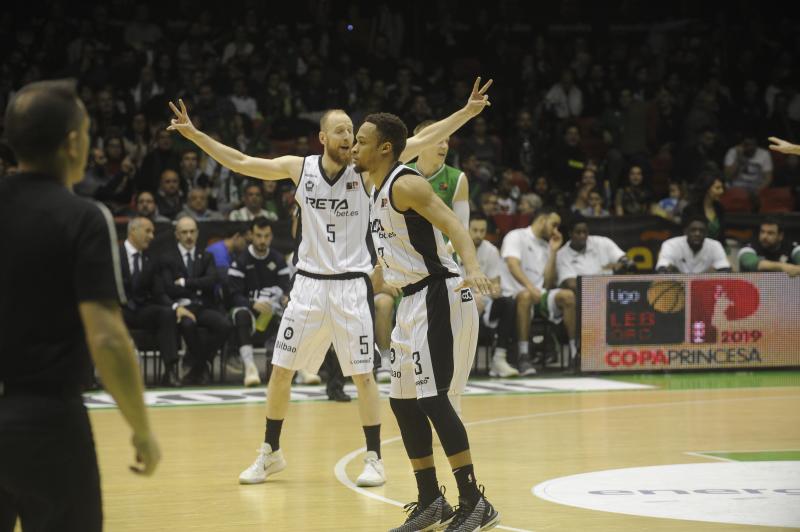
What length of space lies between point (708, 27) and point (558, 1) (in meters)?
2.74

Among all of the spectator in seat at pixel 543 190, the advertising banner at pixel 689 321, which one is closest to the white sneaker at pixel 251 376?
the advertising banner at pixel 689 321

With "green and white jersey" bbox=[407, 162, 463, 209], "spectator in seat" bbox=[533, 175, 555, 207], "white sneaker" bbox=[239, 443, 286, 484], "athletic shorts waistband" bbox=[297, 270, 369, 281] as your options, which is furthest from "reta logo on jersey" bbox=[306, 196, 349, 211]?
"spectator in seat" bbox=[533, 175, 555, 207]

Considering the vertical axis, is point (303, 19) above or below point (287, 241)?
above

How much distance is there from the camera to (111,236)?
3.36m

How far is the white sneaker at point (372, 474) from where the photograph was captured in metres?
7.47

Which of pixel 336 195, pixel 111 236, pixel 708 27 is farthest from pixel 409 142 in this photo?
pixel 708 27

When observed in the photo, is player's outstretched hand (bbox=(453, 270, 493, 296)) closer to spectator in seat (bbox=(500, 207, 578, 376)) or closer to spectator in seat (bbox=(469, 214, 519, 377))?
spectator in seat (bbox=(469, 214, 519, 377))

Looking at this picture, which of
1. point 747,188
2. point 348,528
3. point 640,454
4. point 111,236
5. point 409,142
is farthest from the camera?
point 747,188

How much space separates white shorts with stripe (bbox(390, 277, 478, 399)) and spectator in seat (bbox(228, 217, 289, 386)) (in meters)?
6.76

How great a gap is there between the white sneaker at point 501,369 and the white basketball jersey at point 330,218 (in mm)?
6053

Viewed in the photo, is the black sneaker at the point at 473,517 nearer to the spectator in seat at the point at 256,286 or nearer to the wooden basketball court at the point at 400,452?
the wooden basketball court at the point at 400,452

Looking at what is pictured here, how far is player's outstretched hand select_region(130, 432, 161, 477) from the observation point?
3.39 m

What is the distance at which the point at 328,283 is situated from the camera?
779 cm

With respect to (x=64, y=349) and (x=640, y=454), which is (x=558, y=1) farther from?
(x=64, y=349)
